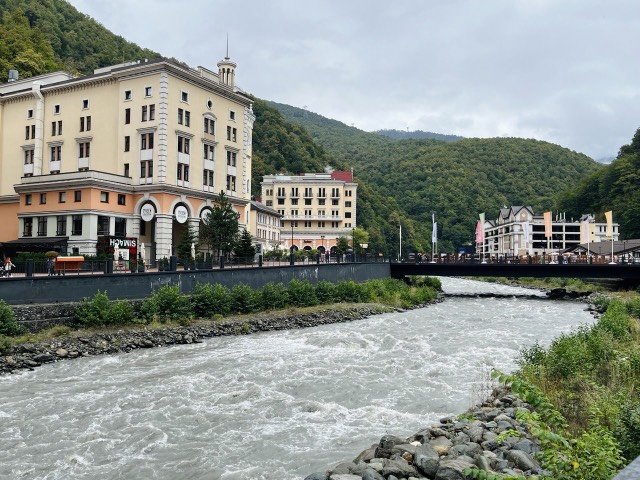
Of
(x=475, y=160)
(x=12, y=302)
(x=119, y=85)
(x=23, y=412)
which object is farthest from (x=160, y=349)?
(x=475, y=160)

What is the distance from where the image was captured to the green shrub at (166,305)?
3194cm

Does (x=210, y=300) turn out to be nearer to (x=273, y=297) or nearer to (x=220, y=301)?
(x=220, y=301)

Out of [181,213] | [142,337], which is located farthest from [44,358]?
[181,213]

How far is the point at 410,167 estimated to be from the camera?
588 ft

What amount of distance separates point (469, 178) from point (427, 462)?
173m

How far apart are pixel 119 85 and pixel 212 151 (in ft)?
36.1

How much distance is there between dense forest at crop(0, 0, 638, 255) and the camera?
111 metres

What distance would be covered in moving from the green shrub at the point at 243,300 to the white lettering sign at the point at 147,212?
43.8 feet

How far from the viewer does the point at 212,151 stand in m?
52.9

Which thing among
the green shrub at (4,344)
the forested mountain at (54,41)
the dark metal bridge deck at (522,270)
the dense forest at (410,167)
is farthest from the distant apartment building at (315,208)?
the green shrub at (4,344)

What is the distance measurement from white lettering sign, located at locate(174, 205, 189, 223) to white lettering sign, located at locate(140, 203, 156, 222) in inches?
84.2

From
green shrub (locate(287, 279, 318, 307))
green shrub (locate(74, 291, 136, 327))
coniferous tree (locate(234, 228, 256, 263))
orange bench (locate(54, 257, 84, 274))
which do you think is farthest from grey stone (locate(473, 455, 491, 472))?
coniferous tree (locate(234, 228, 256, 263))

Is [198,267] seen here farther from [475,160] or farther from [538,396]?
[475,160]

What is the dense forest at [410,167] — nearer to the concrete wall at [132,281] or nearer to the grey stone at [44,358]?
the concrete wall at [132,281]
